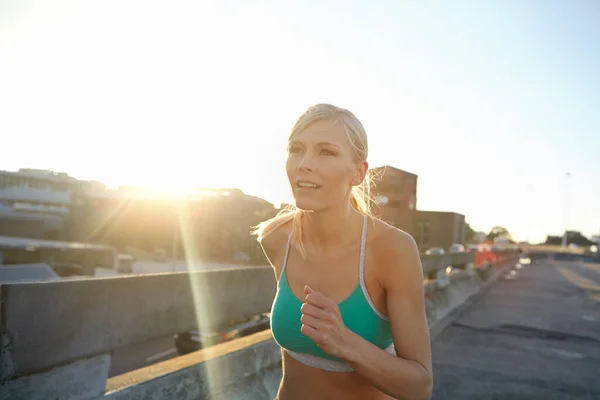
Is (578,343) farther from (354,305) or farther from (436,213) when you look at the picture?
(436,213)

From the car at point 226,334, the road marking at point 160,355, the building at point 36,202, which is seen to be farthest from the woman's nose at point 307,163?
the building at point 36,202

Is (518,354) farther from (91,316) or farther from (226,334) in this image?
(91,316)

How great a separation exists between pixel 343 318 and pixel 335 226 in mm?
464

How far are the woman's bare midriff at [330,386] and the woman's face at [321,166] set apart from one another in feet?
2.57

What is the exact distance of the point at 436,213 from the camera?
63062 mm

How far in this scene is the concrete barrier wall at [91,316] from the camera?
2842 mm

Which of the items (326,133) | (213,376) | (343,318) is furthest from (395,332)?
(213,376)

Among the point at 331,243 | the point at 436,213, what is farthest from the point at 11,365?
the point at 436,213

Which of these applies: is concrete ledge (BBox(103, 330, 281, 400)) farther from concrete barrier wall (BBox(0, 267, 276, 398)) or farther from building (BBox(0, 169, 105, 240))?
building (BBox(0, 169, 105, 240))

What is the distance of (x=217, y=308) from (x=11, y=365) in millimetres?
2110

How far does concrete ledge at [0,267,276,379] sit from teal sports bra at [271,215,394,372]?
4.63 ft

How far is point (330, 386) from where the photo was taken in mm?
2430

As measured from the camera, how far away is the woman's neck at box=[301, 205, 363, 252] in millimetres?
2518

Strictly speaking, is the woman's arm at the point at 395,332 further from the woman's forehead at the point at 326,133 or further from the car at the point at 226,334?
the car at the point at 226,334
